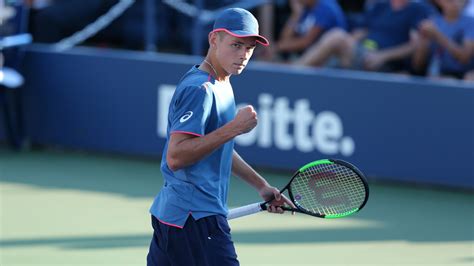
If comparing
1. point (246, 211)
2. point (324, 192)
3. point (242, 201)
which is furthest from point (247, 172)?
point (242, 201)

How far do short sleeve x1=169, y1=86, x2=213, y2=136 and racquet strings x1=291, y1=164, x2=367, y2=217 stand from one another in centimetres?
74

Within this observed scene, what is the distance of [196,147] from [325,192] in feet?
3.05

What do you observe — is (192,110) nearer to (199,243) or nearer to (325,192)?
(199,243)

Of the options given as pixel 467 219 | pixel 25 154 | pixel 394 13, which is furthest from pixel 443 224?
pixel 25 154

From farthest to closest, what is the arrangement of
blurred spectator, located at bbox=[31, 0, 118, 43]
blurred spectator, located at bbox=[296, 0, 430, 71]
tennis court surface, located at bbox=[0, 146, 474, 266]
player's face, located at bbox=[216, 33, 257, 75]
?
blurred spectator, located at bbox=[31, 0, 118, 43] < blurred spectator, located at bbox=[296, 0, 430, 71] < tennis court surface, located at bbox=[0, 146, 474, 266] < player's face, located at bbox=[216, 33, 257, 75]

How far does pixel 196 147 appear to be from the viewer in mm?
4234

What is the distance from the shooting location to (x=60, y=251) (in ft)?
22.8

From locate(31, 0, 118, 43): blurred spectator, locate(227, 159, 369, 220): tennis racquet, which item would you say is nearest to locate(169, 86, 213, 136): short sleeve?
locate(227, 159, 369, 220): tennis racquet

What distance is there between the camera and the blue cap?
4348 mm

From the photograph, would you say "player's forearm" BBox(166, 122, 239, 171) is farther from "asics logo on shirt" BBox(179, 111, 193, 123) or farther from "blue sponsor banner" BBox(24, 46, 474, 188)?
"blue sponsor banner" BBox(24, 46, 474, 188)

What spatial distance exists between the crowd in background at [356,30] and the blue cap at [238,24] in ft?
15.7

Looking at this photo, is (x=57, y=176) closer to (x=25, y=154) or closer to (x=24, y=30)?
(x=25, y=154)

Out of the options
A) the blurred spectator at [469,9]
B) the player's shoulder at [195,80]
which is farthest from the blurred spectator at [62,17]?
the player's shoulder at [195,80]

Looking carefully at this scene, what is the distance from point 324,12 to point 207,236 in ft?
19.0
